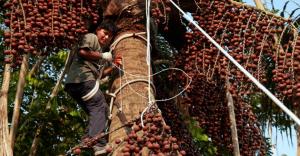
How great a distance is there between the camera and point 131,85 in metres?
2.68

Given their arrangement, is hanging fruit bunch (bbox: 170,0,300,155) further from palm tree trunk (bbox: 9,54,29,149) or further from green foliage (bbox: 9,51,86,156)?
green foliage (bbox: 9,51,86,156)

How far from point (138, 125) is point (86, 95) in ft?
3.83

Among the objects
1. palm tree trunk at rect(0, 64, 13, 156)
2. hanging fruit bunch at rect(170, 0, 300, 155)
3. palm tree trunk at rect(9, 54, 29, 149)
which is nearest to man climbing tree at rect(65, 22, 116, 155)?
hanging fruit bunch at rect(170, 0, 300, 155)

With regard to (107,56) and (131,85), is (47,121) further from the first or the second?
(131,85)

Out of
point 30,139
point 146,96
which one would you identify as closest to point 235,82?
point 146,96

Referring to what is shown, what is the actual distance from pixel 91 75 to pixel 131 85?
771mm

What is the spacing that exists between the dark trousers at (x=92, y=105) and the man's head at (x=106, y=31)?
28 centimetres

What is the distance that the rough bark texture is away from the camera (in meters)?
2.55

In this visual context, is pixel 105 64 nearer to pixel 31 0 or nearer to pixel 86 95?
pixel 86 95

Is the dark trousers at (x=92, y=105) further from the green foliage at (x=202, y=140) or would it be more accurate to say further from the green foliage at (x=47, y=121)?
the green foliage at (x=202, y=140)

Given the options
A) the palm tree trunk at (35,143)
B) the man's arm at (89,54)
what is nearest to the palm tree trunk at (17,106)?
the palm tree trunk at (35,143)

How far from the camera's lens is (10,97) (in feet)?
17.5

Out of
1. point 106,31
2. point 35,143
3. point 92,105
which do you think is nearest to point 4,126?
point 35,143

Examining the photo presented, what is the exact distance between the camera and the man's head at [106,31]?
10.2 ft
